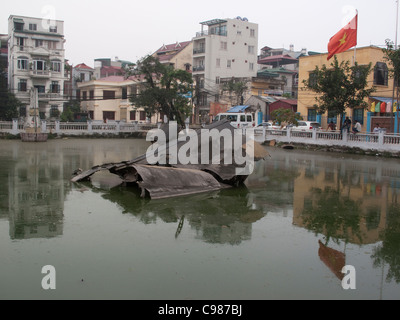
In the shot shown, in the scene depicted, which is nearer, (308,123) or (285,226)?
(285,226)

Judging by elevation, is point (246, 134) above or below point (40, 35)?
below

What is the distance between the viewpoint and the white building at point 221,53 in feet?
138

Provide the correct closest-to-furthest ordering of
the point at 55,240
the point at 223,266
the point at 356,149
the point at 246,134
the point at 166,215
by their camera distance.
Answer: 1. the point at 223,266
2. the point at 55,240
3. the point at 166,215
4. the point at 246,134
5. the point at 356,149

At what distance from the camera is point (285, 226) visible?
22.5 ft

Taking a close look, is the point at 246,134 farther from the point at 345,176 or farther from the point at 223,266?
the point at 223,266

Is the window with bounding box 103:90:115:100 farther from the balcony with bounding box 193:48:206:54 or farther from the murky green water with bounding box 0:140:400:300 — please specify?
the murky green water with bounding box 0:140:400:300

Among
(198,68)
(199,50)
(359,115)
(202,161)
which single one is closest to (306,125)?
(359,115)

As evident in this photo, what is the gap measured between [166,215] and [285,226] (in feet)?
6.51

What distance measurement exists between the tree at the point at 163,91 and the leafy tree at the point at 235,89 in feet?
25.8

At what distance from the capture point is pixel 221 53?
42656 millimetres

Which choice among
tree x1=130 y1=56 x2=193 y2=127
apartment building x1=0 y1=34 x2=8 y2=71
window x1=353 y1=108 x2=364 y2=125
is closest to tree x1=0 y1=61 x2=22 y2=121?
apartment building x1=0 y1=34 x2=8 y2=71

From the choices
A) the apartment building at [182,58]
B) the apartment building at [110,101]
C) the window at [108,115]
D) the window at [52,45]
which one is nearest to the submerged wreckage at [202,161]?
the window at [52,45]

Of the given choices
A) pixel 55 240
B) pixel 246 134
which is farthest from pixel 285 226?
pixel 246 134
